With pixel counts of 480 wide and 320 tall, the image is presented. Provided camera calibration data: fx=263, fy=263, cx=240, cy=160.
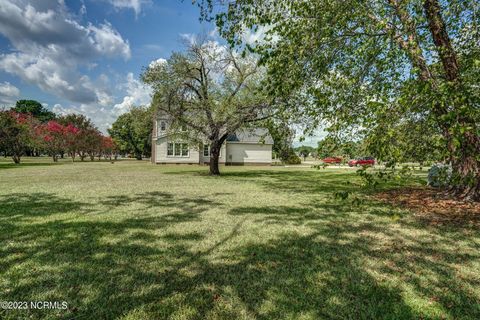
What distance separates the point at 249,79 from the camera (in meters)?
18.1

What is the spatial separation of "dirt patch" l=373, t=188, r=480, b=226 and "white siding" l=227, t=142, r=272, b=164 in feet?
91.5

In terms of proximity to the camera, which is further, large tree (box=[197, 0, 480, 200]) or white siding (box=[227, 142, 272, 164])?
white siding (box=[227, 142, 272, 164])

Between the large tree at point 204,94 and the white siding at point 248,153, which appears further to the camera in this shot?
the white siding at point 248,153

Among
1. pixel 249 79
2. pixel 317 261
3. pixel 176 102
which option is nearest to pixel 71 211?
pixel 317 261

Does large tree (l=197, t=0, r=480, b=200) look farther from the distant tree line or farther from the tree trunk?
the distant tree line

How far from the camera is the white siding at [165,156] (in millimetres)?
34500

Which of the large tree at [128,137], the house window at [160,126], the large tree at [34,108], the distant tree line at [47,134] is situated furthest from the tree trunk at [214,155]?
the large tree at [34,108]

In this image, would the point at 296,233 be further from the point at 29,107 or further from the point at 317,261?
the point at 29,107

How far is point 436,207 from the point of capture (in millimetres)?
8258

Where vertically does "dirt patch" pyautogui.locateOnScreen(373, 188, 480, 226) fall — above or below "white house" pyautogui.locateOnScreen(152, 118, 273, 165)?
below

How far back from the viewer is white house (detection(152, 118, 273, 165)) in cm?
3462

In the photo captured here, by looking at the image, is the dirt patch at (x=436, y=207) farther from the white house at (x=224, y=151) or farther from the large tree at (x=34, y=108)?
the large tree at (x=34, y=108)

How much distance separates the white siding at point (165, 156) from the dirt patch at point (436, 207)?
27.3m

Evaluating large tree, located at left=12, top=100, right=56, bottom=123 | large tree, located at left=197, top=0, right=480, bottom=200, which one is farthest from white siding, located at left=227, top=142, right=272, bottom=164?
large tree, located at left=12, top=100, right=56, bottom=123
